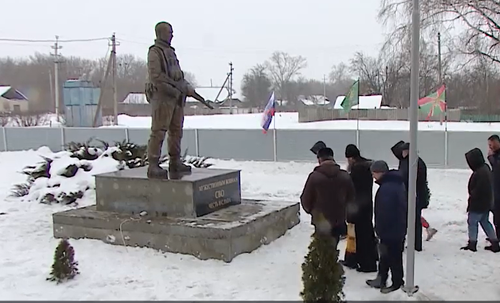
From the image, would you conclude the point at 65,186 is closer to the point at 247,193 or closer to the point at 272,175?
the point at 247,193

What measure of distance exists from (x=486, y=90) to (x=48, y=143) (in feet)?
104

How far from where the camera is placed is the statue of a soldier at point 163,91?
7027 mm

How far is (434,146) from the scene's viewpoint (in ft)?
48.2

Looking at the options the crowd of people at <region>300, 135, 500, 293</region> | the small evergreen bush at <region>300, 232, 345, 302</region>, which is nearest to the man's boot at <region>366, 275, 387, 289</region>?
the crowd of people at <region>300, 135, 500, 293</region>

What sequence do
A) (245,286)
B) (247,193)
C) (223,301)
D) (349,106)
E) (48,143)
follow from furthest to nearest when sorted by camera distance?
1. (48,143)
2. (349,106)
3. (247,193)
4. (245,286)
5. (223,301)

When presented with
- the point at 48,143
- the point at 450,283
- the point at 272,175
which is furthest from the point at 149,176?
the point at 48,143

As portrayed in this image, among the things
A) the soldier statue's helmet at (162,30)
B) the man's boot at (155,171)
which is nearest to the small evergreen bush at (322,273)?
the man's boot at (155,171)

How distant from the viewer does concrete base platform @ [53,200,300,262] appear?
247 inches

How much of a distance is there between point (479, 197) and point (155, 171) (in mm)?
4147

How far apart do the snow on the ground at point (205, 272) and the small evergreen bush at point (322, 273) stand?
25.1 inches

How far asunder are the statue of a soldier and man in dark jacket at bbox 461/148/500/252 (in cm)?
377

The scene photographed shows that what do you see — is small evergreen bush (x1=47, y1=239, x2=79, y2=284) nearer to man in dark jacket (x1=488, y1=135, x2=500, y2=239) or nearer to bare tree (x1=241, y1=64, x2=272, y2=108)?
man in dark jacket (x1=488, y1=135, x2=500, y2=239)

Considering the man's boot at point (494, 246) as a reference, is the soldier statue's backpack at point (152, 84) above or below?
above

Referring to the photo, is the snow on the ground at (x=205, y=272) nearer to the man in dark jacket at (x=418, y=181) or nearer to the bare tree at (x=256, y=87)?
the man in dark jacket at (x=418, y=181)
